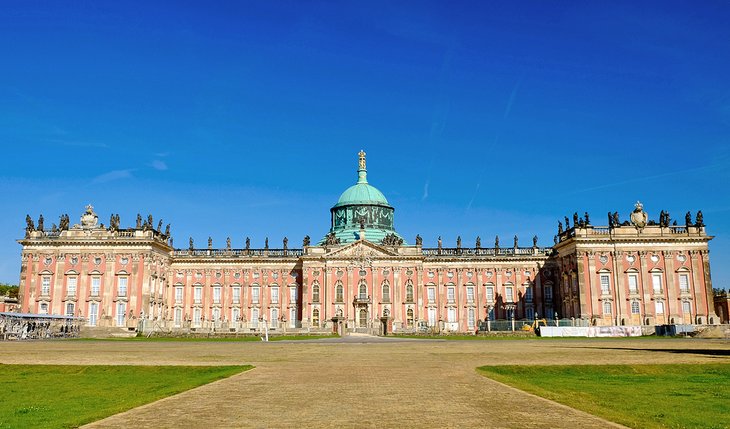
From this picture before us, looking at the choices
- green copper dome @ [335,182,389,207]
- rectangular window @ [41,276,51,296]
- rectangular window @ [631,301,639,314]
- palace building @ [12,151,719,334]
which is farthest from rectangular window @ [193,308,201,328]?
rectangular window @ [631,301,639,314]

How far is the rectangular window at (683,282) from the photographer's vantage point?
3221 inches

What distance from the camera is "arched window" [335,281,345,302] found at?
92.6 m

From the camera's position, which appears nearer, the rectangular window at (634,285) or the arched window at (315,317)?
the rectangular window at (634,285)

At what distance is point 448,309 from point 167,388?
255 feet

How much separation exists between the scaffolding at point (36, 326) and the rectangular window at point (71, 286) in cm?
492

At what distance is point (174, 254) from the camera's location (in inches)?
3797

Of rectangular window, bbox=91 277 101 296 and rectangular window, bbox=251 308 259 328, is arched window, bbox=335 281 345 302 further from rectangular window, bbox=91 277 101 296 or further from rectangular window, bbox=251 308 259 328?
rectangular window, bbox=91 277 101 296

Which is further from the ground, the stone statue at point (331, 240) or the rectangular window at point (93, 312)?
the stone statue at point (331, 240)

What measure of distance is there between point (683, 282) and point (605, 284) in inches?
387

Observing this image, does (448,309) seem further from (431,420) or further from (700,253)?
(431,420)

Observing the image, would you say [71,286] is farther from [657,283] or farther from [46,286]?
[657,283]

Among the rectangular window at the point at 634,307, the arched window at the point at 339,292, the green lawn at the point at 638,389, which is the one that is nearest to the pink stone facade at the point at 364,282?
the rectangular window at the point at 634,307

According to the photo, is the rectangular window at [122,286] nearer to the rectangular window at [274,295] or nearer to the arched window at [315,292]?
the rectangular window at [274,295]

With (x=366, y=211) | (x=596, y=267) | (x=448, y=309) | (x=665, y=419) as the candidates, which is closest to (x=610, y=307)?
(x=596, y=267)
